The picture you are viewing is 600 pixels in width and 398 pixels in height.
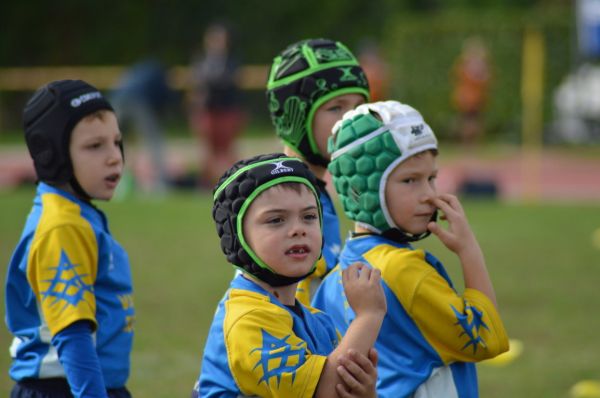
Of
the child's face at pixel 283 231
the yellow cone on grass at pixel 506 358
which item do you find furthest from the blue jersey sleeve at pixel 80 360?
the yellow cone on grass at pixel 506 358

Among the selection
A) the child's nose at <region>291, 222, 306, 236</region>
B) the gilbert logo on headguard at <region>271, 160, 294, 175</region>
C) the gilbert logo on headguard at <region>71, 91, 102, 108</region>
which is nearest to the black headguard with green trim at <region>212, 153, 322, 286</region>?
the gilbert logo on headguard at <region>271, 160, 294, 175</region>

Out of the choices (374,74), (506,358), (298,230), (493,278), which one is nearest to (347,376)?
(298,230)

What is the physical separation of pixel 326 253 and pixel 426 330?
0.73 meters

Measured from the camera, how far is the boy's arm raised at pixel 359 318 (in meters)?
3.09

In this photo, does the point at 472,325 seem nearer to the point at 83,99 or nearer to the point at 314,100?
the point at 314,100

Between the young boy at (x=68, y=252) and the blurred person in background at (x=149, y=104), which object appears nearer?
the young boy at (x=68, y=252)

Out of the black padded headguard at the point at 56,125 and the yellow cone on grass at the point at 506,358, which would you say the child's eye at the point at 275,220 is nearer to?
the black padded headguard at the point at 56,125

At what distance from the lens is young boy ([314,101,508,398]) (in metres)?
3.59

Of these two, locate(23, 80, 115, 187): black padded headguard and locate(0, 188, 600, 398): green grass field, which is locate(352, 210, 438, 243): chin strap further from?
locate(0, 188, 600, 398): green grass field

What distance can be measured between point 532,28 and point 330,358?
77.2ft

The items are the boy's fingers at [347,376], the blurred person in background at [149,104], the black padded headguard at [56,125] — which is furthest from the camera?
the blurred person in background at [149,104]

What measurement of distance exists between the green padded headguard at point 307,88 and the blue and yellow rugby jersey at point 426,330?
2.84 ft

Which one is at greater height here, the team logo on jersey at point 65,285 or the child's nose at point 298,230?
the child's nose at point 298,230

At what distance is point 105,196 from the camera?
4090mm
